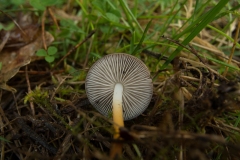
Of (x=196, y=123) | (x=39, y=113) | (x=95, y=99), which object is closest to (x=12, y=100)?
(x=39, y=113)

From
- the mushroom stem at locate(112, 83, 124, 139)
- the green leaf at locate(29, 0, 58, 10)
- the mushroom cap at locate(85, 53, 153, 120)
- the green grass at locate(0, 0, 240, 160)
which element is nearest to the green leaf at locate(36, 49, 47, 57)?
the green grass at locate(0, 0, 240, 160)

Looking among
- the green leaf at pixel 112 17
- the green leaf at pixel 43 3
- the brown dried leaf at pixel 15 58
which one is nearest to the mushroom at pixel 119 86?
the green leaf at pixel 112 17

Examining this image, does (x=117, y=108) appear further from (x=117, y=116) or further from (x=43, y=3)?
(x=43, y=3)

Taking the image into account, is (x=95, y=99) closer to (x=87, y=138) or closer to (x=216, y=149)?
(x=87, y=138)

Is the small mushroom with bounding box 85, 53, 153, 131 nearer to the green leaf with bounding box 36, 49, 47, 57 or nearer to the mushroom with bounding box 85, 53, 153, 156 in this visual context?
the mushroom with bounding box 85, 53, 153, 156

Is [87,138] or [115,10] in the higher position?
[115,10]

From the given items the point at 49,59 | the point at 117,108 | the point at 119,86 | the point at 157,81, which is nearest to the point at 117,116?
the point at 117,108

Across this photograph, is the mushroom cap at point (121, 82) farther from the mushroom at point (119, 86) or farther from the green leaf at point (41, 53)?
the green leaf at point (41, 53)
